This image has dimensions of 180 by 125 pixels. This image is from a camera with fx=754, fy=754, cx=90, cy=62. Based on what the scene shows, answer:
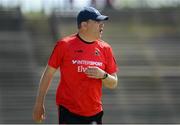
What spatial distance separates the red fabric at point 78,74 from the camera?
531 cm

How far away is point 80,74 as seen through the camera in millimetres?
5297

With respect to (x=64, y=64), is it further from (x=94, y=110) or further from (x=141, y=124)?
(x=141, y=124)

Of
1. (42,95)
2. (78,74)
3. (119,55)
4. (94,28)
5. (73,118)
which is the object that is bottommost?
(119,55)

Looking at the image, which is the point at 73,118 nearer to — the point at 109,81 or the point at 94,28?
the point at 109,81

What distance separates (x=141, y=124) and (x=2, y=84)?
321 centimetres

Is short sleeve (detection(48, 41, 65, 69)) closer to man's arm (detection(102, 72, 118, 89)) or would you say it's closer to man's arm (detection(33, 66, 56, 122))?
man's arm (detection(33, 66, 56, 122))

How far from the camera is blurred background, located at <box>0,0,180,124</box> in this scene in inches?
562

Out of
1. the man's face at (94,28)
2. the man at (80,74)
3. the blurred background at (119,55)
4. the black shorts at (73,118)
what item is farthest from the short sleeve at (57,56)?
the blurred background at (119,55)

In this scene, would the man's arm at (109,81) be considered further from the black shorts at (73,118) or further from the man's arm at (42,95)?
the man's arm at (42,95)

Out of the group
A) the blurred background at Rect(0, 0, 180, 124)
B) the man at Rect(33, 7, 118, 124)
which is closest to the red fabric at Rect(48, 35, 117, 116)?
the man at Rect(33, 7, 118, 124)

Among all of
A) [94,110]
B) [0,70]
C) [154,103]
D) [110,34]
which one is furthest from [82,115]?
[110,34]


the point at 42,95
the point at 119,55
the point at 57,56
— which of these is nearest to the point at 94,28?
the point at 57,56

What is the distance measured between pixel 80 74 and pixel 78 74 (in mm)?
15

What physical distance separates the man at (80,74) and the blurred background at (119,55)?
8221 millimetres
